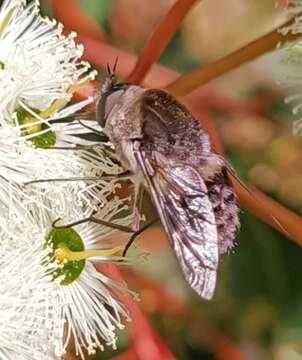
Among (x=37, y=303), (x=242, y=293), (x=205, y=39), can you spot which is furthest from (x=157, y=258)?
(x=37, y=303)

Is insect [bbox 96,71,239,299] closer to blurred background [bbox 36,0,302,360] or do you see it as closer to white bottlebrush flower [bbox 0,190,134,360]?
white bottlebrush flower [bbox 0,190,134,360]

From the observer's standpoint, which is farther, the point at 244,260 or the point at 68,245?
the point at 244,260

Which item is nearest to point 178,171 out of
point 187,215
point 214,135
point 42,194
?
point 187,215

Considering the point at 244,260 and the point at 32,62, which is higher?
the point at 32,62

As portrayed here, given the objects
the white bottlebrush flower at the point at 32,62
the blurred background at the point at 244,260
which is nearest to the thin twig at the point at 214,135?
the blurred background at the point at 244,260

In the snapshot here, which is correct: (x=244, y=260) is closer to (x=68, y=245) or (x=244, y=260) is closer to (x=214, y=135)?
(x=214, y=135)

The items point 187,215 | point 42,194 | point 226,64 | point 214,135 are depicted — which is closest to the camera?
point 187,215
